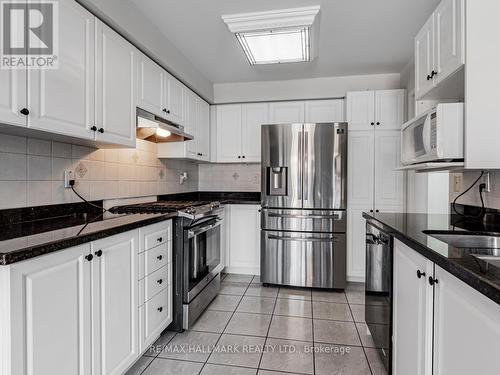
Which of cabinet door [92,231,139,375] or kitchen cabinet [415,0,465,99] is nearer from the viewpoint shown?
cabinet door [92,231,139,375]

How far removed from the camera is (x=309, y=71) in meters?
3.38

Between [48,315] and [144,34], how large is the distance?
195 cm

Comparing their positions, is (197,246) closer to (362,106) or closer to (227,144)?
(227,144)

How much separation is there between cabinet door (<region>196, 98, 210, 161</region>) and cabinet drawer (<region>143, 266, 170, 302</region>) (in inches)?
66.1

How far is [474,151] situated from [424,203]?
1.21m

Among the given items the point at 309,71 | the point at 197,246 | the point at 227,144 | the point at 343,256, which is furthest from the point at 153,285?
the point at 309,71

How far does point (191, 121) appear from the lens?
328cm

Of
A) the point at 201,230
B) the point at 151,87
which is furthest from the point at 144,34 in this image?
the point at 201,230

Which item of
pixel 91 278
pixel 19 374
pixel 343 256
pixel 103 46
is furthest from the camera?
pixel 343 256

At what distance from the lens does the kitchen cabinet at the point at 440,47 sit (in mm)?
1567

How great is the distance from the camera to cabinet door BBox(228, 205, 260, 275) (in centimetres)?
367

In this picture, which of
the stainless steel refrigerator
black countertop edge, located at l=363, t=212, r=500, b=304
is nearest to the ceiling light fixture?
the stainless steel refrigerator

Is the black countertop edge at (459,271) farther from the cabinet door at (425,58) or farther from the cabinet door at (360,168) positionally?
the cabinet door at (360,168)

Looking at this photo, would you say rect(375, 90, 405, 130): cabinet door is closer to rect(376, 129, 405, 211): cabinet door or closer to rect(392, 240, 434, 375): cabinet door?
rect(376, 129, 405, 211): cabinet door
